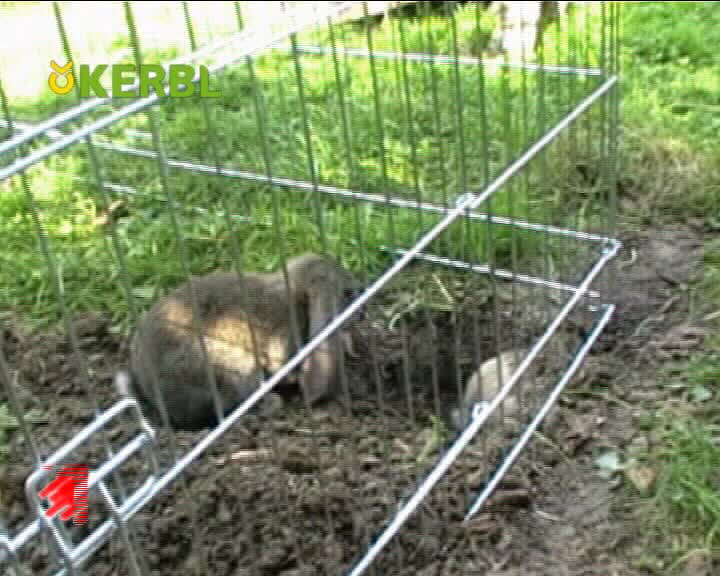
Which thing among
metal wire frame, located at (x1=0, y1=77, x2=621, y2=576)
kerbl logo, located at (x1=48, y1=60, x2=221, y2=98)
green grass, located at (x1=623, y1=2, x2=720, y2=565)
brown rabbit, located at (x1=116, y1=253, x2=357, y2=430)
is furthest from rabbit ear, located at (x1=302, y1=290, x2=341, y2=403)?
kerbl logo, located at (x1=48, y1=60, x2=221, y2=98)

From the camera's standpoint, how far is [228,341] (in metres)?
2.55

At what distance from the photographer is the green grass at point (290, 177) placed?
3.05 meters

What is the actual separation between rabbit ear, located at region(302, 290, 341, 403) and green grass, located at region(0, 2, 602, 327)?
0.96 ft

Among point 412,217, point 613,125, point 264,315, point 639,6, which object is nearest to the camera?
point 264,315

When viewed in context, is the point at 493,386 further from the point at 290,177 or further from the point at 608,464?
the point at 290,177

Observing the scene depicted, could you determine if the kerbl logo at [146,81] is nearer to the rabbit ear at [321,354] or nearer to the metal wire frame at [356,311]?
the metal wire frame at [356,311]

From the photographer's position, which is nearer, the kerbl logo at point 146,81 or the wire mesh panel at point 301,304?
the kerbl logo at point 146,81

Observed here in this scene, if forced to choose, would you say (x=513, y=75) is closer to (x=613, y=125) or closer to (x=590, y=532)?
(x=613, y=125)

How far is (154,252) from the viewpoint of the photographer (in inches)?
124

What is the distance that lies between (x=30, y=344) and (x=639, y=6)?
326 centimetres

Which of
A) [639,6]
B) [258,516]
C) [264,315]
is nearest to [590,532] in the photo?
[258,516]

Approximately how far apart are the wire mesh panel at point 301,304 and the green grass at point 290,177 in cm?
1

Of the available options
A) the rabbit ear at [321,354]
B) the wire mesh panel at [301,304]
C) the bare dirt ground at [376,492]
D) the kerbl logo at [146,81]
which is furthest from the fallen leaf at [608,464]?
the kerbl logo at [146,81]

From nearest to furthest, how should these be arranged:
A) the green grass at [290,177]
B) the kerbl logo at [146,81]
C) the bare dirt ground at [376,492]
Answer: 1. the kerbl logo at [146,81]
2. the bare dirt ground at [376,492]
3. the green grass at [290,177]
